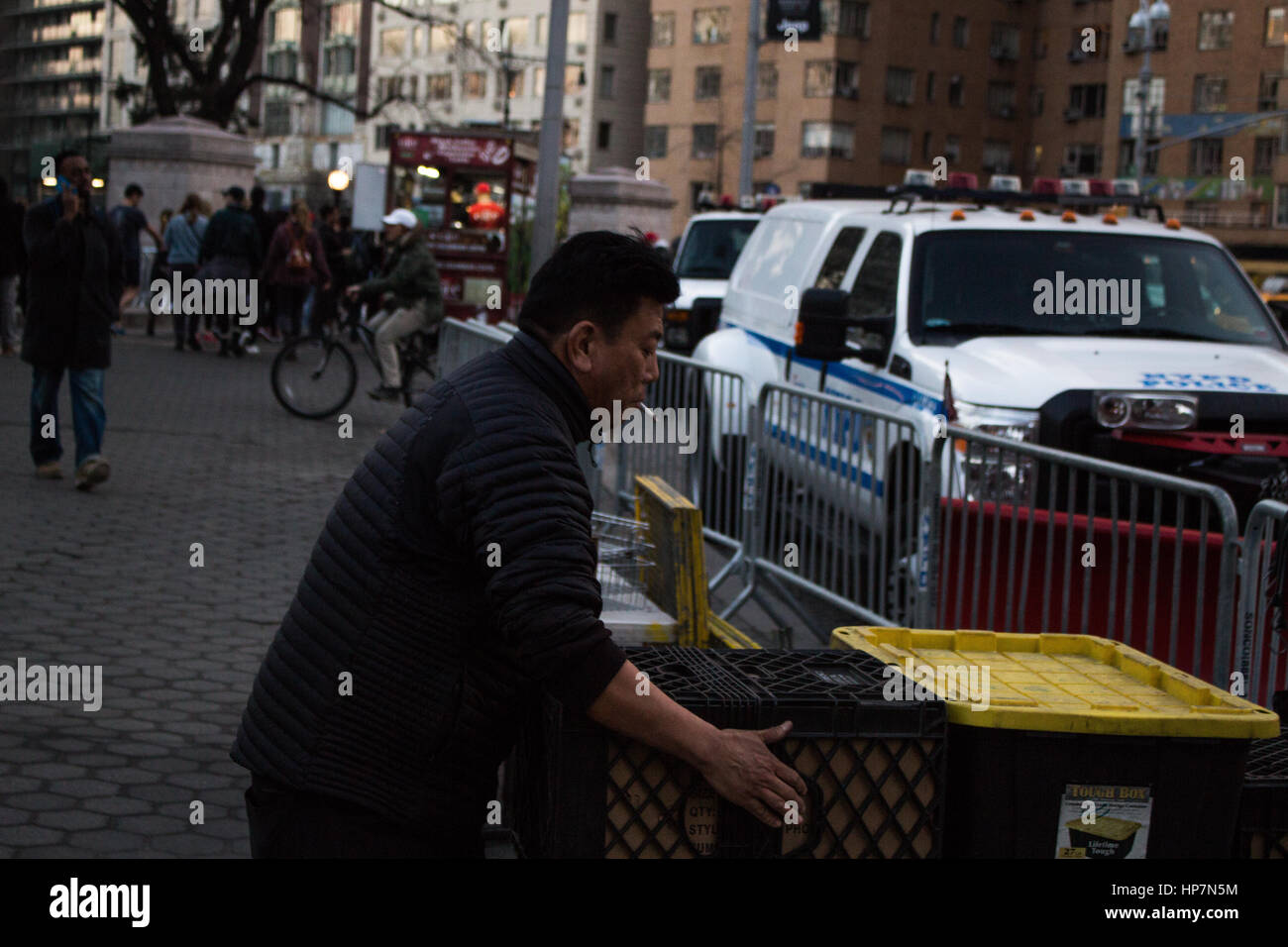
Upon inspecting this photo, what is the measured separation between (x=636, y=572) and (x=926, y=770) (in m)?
2.84

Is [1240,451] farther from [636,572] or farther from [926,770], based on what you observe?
[926,770]

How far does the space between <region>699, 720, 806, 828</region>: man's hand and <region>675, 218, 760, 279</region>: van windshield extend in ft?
60.3

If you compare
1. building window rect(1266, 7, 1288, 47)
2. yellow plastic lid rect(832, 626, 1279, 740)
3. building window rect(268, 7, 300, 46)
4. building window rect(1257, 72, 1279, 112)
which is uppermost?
building window rect(268, 7, 300, 46)

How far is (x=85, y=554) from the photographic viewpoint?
9320 mm

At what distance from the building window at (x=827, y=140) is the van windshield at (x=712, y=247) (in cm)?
6128

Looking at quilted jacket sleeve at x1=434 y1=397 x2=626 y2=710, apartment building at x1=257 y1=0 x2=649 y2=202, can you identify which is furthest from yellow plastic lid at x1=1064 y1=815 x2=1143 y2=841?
apartment building at x1=257 y1=0 x2=649 y2=202

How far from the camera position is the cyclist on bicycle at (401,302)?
1600 cm

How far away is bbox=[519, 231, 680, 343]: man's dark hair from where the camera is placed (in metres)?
3.15

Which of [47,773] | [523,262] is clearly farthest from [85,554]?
[523,262]

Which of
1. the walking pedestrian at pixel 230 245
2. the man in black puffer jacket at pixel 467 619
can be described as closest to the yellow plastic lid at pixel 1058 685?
the man in black puffer jacket at pixel 467 619

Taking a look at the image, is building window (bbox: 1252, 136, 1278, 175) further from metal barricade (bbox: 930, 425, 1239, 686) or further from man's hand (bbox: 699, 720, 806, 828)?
man's hand (bbox: 699, 720, 806, 828)

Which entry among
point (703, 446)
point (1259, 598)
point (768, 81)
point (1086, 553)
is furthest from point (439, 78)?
point (1259, 598)

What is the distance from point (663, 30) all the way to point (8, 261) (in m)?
74.0
